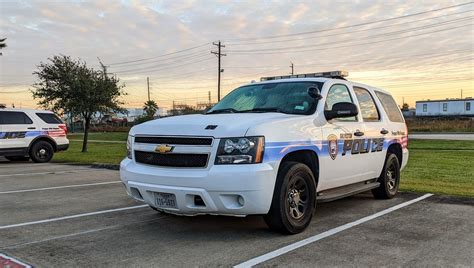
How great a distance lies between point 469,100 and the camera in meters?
71.3

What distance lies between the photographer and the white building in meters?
71.8

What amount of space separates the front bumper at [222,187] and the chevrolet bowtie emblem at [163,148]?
0.21 m

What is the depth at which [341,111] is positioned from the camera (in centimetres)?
569

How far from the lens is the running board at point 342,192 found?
5.74 m

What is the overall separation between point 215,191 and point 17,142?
41.5 ft

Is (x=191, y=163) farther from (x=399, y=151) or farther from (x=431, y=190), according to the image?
(x=431, y=190)

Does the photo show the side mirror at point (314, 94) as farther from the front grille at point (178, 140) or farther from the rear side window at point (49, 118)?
the rear side window at point (49, 118)

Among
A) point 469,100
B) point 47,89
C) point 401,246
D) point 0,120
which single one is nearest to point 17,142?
point 0,120

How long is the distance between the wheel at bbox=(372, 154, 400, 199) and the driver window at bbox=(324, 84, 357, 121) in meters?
1.38

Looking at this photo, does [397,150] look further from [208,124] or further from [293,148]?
[208,124]

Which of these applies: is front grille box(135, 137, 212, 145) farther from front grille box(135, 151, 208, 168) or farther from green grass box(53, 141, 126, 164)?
green grass box(53, 141, 126, 164)

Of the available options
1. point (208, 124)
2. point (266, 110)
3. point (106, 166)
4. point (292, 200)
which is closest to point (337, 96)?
point (266, 110)

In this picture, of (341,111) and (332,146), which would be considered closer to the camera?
(341,111)

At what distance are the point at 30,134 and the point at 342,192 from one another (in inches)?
496
